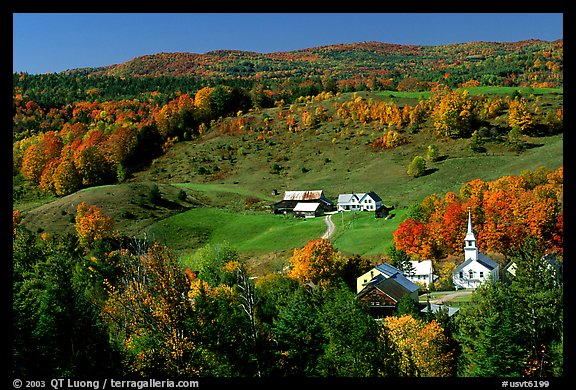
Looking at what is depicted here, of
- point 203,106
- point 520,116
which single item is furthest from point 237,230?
point 203,106

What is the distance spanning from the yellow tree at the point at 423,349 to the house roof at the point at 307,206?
31.8m

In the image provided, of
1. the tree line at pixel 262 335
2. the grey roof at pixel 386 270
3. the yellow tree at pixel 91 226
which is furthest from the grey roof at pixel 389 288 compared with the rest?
the yellow tree at pixel 91 226

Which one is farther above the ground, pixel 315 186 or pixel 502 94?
pixel 502 94

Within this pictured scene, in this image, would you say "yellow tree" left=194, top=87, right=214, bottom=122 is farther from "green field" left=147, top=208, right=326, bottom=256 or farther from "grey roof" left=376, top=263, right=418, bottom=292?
"grey roof" left=376, top=263, right=418, bottom=292

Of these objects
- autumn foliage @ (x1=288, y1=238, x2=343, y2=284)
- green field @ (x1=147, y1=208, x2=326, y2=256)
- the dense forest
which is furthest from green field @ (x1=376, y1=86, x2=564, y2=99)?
autumn foliage @ (x1=288, y1=238, x2=343, y2=284)

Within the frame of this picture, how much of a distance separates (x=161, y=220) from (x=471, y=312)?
3249 cm

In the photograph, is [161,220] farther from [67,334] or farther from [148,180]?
[67,334]

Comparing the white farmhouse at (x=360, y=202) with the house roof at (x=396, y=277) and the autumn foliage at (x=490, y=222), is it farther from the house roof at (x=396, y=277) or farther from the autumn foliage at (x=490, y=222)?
the house roof at (x=396, y=277)

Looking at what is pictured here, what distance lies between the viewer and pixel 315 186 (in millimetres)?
55750

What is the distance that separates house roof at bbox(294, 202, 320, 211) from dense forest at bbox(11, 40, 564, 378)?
1010 cm

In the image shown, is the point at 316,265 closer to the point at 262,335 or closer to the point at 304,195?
the point at 262,335

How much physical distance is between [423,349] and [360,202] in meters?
32.8

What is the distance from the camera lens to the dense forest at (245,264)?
32.4 ft
